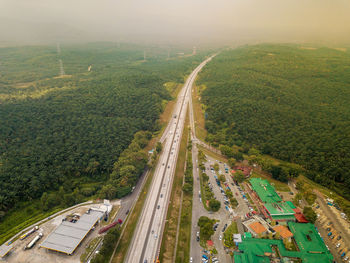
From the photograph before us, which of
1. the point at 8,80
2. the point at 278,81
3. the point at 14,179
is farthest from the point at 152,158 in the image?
the point at 8,80

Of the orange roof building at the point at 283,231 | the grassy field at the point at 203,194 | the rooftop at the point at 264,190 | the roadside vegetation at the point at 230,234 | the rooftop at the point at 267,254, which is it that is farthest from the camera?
the rooftop at the point at 264,190

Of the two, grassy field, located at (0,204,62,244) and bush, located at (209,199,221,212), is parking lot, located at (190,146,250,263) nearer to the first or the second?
bush, located at (209,199,221,212)

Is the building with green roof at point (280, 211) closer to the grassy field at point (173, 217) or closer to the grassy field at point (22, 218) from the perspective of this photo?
the grassy field at point (173, 217)

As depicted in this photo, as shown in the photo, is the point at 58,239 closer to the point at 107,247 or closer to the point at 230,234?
the point at 107,247

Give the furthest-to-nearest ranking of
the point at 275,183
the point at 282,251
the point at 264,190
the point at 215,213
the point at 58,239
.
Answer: the point at 275,183
the point at 264,190
the point at 215,213
the point at 58,239
the point at 282,251

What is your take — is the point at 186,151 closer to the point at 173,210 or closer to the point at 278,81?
the point at 173,210

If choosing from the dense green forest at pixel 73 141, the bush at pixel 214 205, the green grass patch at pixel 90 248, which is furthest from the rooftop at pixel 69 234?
the bush at pixel 214 205

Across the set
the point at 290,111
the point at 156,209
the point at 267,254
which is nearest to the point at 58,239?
the point at 156,209
